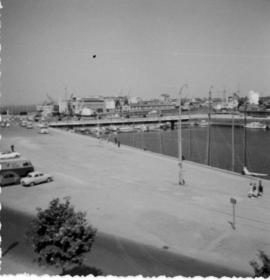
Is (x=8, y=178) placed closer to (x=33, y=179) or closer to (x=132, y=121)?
(x=33, y=179)

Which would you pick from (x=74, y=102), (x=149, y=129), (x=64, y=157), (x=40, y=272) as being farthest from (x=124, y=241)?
(x=74, y=102)

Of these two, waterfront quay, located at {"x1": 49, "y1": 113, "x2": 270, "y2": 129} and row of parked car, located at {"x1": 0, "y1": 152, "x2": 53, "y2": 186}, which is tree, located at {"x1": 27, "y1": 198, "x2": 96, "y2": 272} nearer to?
row of parked car, located at {"x1": 0, "y1": 152, "x2": 53, "y2": 186}

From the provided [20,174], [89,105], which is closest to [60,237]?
[20,174]

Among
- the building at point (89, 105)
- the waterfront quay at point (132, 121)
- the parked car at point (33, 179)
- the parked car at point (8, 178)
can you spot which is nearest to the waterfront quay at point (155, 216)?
the parked car at point (33, 179)

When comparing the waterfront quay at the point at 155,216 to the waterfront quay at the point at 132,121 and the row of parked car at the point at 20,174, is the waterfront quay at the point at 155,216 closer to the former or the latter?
the row of parked car at the point at 20,174

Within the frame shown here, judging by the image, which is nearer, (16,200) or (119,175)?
(16,200)

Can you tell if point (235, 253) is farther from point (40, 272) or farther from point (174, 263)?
point (40, 272)
